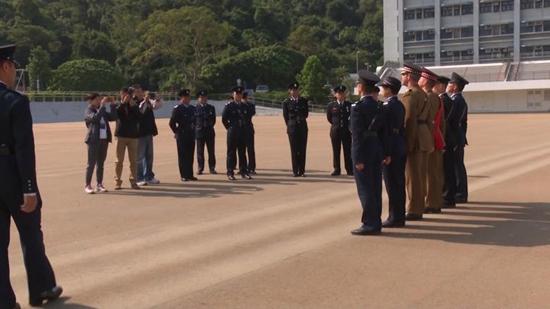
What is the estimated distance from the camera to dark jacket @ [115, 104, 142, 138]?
12383 mm

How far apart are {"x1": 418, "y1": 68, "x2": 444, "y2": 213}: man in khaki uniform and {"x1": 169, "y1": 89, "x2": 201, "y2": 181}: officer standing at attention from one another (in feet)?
19.0

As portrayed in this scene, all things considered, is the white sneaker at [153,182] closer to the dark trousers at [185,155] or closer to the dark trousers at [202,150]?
the dark trousers at [185,155]

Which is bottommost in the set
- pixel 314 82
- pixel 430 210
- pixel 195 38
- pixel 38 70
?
pixel 430 210

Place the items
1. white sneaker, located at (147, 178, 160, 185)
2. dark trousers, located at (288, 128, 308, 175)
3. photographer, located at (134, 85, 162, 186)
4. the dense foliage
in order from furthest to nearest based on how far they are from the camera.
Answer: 1. the dense foliage
2. dark trousers, located at (288, 128, 308, 175)
3. white sneaker, located at (147, 178, 160, 185)
4. photographer, located at (134, 85, 162, 186)

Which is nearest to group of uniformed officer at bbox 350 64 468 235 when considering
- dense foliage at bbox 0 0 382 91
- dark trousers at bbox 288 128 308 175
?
dark trousers at bbox 288 128 308 175

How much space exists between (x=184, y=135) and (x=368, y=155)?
6.79m

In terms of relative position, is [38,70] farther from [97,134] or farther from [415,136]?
[415,136]

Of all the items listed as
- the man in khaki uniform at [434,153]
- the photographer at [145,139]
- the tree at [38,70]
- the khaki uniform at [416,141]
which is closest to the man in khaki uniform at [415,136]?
the khaki uniform at [416,141]

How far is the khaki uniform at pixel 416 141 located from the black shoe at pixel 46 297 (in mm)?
4973

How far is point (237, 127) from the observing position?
46.8 feet

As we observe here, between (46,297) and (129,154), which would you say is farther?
(129,154)

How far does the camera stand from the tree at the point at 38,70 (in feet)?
276

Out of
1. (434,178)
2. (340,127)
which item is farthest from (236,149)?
(434,178)

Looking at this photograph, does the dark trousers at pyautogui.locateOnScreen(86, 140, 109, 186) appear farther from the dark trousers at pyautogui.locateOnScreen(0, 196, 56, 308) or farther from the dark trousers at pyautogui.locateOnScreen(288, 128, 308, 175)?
the dark trousers at pyautogui.locateOnScreen(0, 196, 56, 308)
